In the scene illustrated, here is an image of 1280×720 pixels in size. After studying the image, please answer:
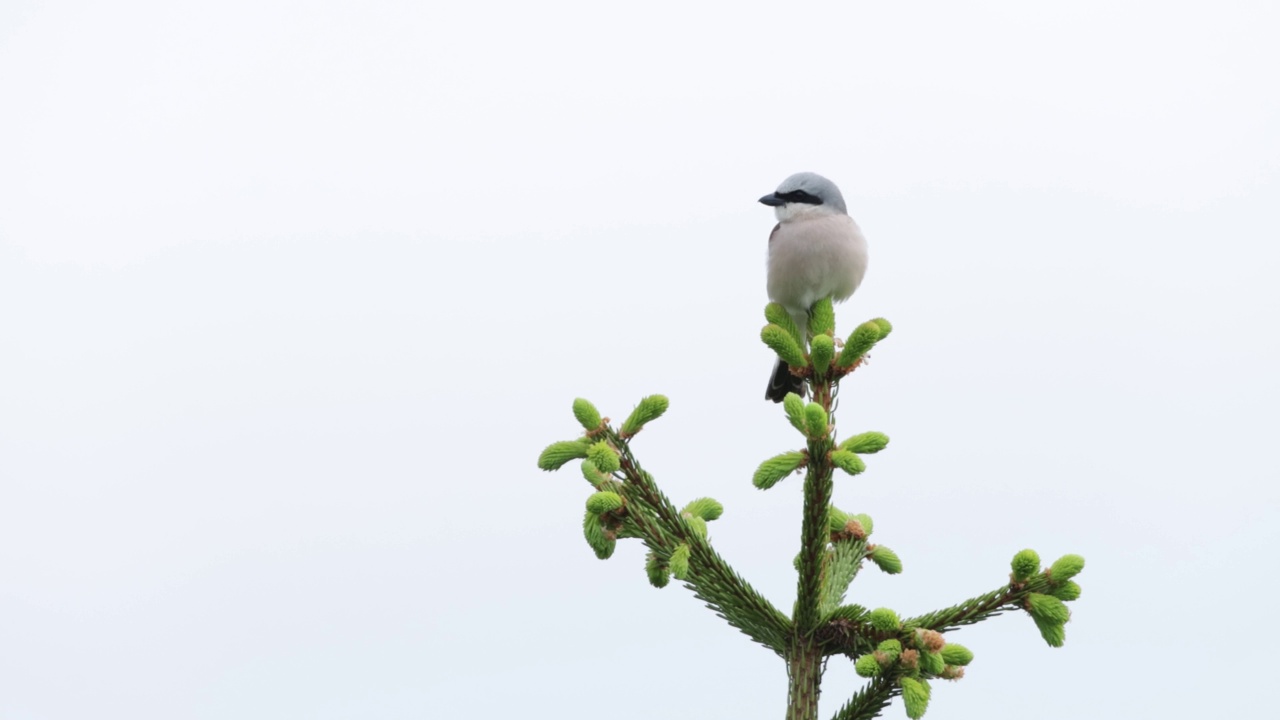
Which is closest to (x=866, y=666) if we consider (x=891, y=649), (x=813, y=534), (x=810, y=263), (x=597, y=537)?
(x=891, y=649)

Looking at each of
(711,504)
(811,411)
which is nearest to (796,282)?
(711,504)

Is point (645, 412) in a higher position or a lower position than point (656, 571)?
higher

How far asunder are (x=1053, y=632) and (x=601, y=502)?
5.00 feet

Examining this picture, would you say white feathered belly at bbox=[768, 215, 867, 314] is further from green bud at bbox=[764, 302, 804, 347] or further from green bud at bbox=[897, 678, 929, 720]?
green bud at bbox=[897, 678, 929, 720]

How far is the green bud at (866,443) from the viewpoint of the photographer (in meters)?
3.74

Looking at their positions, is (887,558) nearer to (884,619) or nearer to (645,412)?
(884,619)

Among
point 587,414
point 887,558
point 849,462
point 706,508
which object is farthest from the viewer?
point 887,558

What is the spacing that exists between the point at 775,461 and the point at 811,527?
26 centimetres

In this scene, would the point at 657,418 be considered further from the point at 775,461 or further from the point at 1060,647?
the point at 1060,647

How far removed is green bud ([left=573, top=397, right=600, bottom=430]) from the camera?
3.91 meters

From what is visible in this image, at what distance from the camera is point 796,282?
6312 mm

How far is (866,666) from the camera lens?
3.42 m

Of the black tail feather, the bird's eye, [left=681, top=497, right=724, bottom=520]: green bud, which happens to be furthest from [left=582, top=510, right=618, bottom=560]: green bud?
the bird's eye

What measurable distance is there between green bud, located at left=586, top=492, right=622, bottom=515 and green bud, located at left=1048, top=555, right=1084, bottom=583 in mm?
1424
